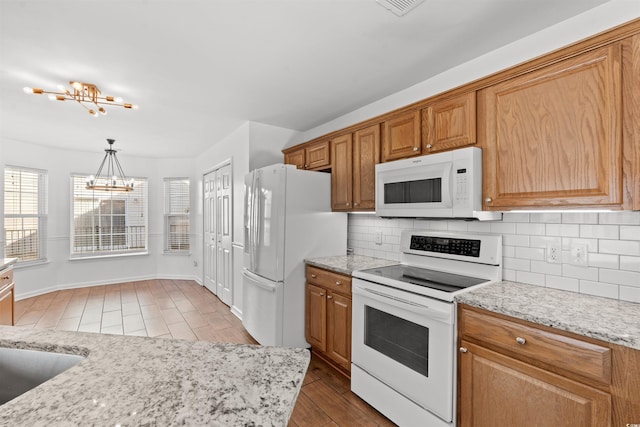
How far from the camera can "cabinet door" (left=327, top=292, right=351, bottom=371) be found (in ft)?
8.02

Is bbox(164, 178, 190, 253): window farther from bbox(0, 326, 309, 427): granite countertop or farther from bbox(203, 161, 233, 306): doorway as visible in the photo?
bbox(0, 326, 309, 427): granite countertop

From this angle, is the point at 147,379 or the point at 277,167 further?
the point at 277,167

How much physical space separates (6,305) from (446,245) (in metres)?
3.95

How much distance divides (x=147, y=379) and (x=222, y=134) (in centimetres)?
411

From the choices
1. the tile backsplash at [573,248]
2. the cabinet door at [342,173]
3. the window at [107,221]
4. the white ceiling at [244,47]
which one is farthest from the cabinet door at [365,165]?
the window at [107,221]

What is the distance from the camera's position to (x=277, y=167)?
286 cm

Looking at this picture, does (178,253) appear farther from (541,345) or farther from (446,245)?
(541,345)

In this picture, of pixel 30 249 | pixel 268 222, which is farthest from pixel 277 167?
pixel 30 249

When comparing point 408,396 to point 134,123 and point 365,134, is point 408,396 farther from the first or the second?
point 134,123

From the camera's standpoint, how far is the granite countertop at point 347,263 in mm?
2525

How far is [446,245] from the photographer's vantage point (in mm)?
2330

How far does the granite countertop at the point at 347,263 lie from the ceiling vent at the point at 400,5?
1756 mm

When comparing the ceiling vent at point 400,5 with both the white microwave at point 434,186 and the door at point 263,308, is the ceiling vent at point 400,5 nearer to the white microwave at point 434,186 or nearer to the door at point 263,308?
the white microwave at point 434,186

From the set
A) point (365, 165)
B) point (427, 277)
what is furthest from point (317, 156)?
point (427, 277)
